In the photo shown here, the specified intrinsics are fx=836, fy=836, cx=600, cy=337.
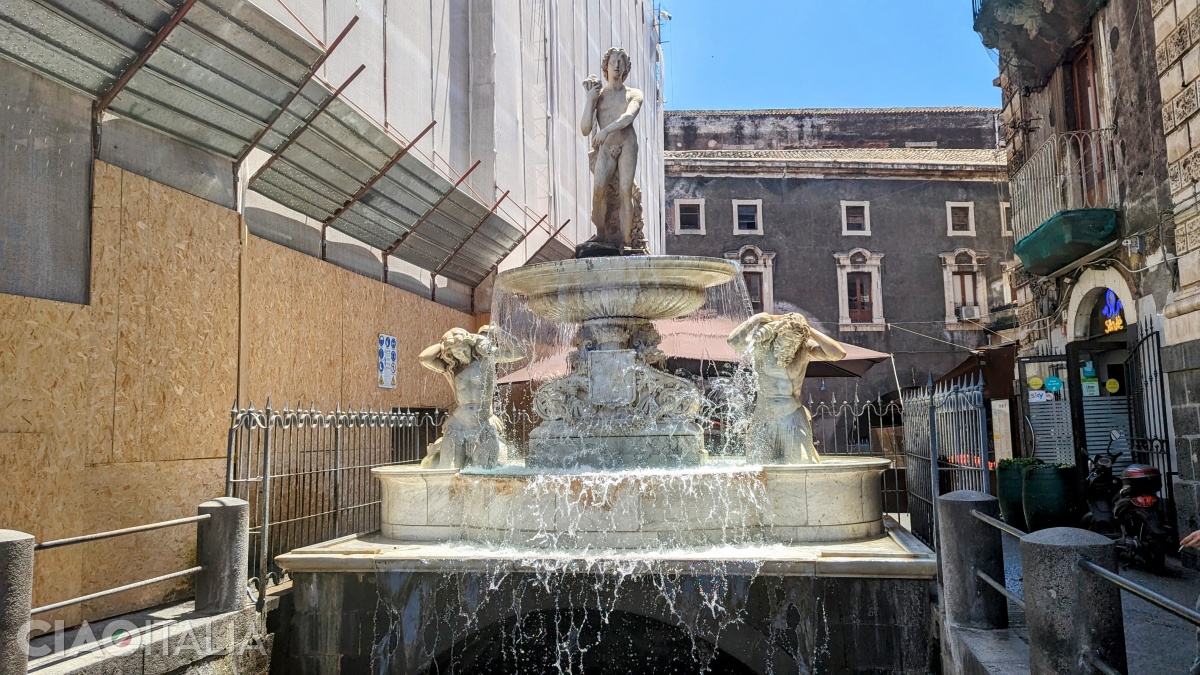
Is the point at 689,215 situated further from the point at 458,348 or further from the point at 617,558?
the point at 617,558

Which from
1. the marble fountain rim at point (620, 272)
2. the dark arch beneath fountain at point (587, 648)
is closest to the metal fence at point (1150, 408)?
the marble fountain rim at point (620, 272)

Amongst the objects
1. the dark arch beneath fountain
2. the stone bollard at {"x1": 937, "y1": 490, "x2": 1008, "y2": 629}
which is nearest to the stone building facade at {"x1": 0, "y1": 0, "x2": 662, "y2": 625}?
the dark arch beneath fountain

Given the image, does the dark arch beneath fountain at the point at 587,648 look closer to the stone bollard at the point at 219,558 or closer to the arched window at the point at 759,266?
the stone bollard at the point at 219,558

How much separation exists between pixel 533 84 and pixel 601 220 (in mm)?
9062

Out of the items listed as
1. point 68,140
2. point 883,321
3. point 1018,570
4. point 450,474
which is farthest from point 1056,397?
point 883,321

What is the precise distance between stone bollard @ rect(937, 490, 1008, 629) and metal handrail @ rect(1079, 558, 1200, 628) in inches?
64.7

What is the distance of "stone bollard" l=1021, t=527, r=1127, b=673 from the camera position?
3178mm

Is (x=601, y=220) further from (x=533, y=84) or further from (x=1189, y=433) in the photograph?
(x=533, y=84)

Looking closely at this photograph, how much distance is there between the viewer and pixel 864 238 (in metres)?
31.4

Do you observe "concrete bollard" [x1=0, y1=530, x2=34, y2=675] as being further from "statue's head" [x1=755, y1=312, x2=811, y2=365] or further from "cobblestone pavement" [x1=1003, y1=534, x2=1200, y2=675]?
"statue's head" [x1=755, y1=312, x2=811, y2=365]

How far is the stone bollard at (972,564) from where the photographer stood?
15.6ft

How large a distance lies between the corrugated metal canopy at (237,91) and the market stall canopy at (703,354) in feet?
9.02

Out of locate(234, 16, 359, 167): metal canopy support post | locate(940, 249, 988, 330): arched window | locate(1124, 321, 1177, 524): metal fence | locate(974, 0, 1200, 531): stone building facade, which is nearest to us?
→ locate(234, 16, 359, 167): metal canopy support post

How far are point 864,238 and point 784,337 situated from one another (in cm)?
2624
